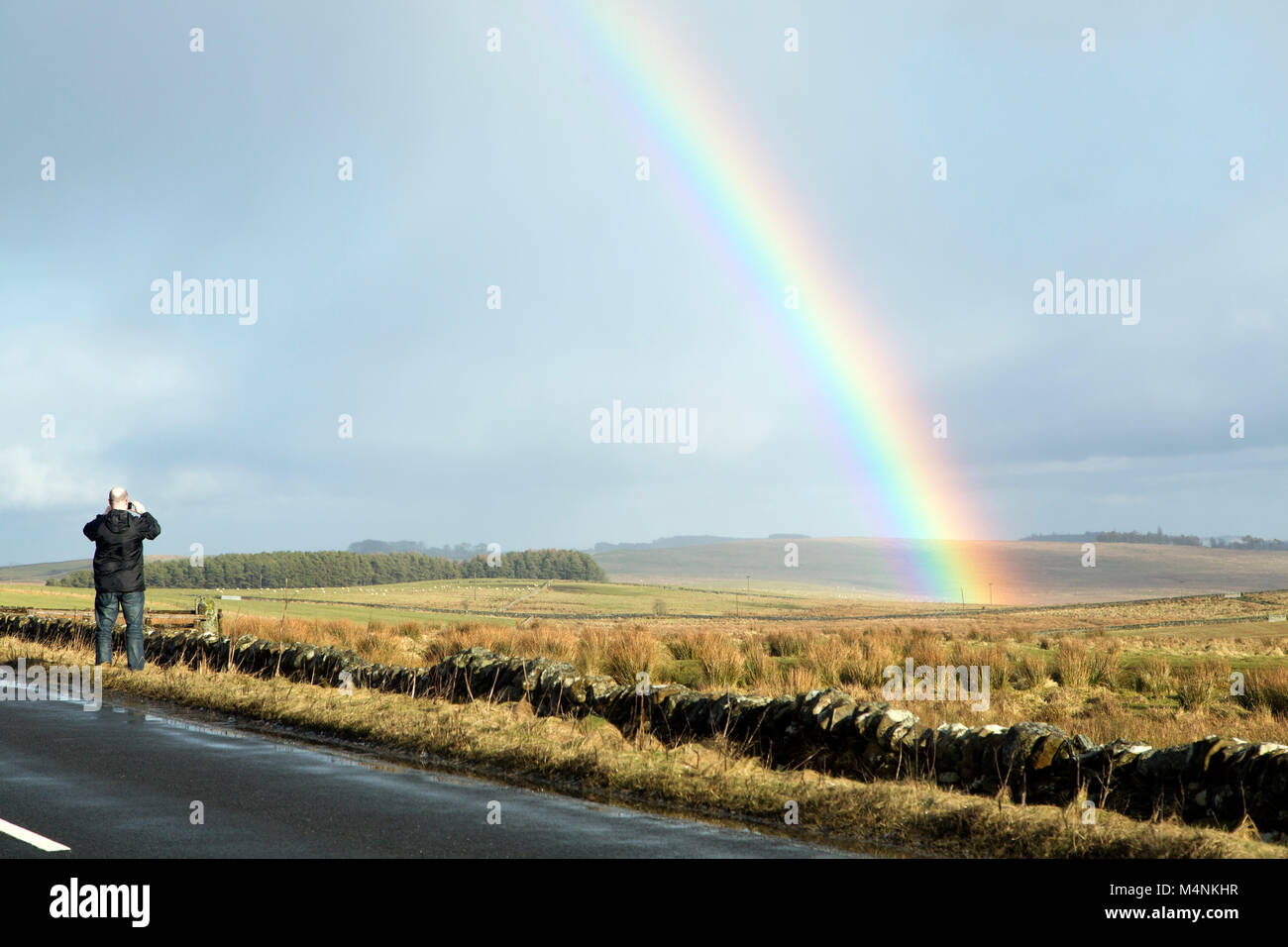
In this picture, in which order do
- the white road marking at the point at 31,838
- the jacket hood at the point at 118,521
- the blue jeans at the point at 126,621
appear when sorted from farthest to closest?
1. the blue jeans at the point at 126,621
2. the jacket hood at the point at 118,521
3. the white road marking at the point at 31,838

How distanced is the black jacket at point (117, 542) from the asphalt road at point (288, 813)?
5994 mm

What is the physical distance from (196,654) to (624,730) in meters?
11.0

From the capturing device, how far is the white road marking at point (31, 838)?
→ 721 centimetres

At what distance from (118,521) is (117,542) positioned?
0.35m

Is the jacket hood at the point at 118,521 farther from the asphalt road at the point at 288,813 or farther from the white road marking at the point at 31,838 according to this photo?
the white road marking at the point at 31,838

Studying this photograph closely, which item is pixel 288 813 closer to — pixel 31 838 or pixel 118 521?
pixel 31 838

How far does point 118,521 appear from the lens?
17.8m

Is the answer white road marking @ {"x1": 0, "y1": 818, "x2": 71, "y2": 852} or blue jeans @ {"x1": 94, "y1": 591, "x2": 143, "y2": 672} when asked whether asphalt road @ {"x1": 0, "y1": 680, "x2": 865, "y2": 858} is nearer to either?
white road marking @ {"x1": 0, "y1": 818, "x2": 71, "y2": 852}

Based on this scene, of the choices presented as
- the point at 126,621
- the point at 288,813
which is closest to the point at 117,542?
the point at 126,621

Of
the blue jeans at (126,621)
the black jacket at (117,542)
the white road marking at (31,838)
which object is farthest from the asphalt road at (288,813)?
the blue jeans at (126,621)

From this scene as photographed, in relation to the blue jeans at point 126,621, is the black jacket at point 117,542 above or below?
above
